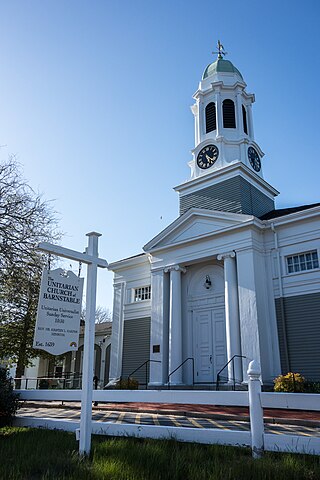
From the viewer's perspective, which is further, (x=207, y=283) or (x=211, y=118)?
(x=211, y=118)

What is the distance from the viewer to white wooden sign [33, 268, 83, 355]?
232 inches

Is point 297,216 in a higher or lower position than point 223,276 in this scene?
higher

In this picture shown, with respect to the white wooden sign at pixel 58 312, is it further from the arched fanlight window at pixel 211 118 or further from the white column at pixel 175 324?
the arched fanlight window at pixel 211 118

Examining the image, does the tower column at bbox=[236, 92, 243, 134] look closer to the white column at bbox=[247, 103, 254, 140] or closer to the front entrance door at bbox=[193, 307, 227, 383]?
the white column at bbox=[247, 103, 254, 140]

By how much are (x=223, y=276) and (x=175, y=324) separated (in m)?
2.93

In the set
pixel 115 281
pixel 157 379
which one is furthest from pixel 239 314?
pixel 115 281

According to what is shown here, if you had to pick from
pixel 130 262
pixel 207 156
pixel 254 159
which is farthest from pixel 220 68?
pixel 130 262

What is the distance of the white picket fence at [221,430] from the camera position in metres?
5.59

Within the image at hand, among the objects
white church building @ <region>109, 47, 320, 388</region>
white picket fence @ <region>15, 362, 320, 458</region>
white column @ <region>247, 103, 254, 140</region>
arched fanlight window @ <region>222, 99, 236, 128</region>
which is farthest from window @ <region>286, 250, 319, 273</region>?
arched fanlight window @ <region>222, 99, 236, 128</region>

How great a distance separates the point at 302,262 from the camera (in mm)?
15523

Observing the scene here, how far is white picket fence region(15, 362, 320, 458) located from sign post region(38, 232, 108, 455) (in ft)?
0.72

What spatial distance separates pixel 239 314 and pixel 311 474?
11.0 meters

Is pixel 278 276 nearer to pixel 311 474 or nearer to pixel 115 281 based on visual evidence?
pixel 115 281

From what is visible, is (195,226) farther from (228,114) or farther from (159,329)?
(228,114)
